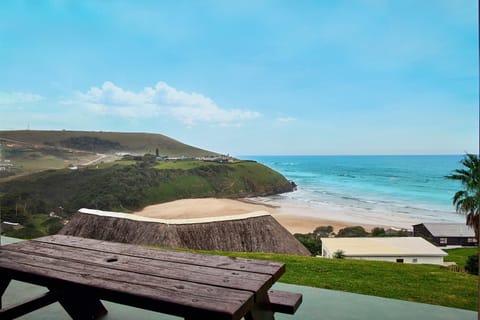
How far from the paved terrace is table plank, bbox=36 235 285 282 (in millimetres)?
531

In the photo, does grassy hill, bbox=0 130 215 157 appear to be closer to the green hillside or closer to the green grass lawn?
the green hillside

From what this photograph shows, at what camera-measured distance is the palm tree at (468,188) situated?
16.7 ft

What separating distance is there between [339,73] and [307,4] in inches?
141

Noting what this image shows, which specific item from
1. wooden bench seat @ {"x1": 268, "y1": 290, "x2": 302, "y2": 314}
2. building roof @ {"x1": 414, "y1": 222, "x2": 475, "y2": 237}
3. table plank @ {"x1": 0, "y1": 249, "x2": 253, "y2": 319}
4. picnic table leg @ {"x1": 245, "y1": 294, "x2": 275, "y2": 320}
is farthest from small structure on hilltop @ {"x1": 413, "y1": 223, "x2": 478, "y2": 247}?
table plank @ {"x1": 0, "y1": 249, "x2": 253, "y2": 319}

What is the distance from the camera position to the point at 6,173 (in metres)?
5.52

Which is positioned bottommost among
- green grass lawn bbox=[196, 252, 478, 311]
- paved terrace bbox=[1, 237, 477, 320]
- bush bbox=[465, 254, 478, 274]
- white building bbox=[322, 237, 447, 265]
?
white building bbox=[322, 237, 447, 265]

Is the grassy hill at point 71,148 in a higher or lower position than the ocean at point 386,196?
higher

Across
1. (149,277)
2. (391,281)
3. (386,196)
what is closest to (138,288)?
(149,277)

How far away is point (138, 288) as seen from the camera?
0.93 m

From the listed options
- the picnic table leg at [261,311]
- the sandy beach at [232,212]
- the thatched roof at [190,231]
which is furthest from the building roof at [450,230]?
the picnic table leg at [261,311]

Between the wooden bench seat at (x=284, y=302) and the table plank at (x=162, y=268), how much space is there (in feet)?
0.66

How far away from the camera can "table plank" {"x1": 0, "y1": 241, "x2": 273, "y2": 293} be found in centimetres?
97

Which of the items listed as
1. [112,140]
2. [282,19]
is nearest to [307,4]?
[282,19]

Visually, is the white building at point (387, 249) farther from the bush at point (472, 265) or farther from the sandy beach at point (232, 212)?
the sandy beach at point (232, 212)
